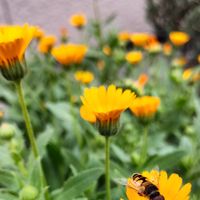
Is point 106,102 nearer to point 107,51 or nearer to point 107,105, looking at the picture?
point 107,105

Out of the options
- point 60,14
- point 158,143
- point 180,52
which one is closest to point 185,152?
point 158,143

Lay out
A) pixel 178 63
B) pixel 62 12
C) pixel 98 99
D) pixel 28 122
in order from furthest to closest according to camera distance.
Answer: pixel 62 12, pixel 178 63, pixel 28 122, pixel 98 99

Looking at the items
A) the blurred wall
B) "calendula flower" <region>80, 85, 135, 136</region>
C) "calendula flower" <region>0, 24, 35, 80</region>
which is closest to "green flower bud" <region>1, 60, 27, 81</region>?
"calendula flower" <region>0, 24, 35, 80</region>

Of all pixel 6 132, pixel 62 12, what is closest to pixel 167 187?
pixel 6 132

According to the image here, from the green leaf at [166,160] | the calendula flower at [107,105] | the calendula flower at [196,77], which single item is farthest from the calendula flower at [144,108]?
the calendula flower at [196,77]

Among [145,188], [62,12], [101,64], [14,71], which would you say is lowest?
[101,64]

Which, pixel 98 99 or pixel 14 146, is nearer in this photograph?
pixel 98 99

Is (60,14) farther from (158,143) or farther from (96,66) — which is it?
(158,143)
